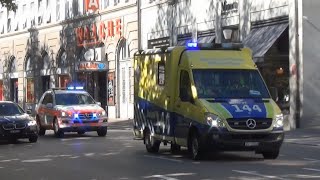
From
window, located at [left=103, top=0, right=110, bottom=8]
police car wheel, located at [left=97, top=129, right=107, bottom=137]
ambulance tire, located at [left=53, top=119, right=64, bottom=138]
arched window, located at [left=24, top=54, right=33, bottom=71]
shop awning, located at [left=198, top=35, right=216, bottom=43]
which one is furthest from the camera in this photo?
arched window, located at [left=24, top=54, right=33, bottom=71]

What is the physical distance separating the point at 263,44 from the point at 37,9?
3019 cm

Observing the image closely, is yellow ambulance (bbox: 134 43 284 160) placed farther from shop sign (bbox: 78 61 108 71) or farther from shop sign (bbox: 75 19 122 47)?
shop sign (bbox: 78 61 108 71)

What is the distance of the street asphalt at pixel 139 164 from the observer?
12.5 m

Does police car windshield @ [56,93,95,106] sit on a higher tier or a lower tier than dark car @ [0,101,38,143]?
higher

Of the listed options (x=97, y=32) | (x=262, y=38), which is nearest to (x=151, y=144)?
(x=262, y=38)

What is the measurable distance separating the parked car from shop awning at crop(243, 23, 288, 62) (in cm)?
762

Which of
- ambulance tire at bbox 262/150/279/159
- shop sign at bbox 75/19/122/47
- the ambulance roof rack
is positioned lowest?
ambulance tire at bbox 262/150/279/159

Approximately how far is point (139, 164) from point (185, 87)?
7.43ft

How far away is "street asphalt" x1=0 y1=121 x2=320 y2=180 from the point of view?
12508 millimetres

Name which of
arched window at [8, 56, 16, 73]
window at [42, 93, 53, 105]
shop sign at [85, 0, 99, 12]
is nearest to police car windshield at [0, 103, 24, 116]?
window at [42, 93, 53, 105]

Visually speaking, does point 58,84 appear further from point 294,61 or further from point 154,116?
point 154,116

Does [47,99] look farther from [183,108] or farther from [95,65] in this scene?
[95,65]

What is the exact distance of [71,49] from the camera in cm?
4841

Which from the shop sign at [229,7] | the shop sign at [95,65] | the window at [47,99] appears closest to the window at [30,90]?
the shop sign at [95,65]
